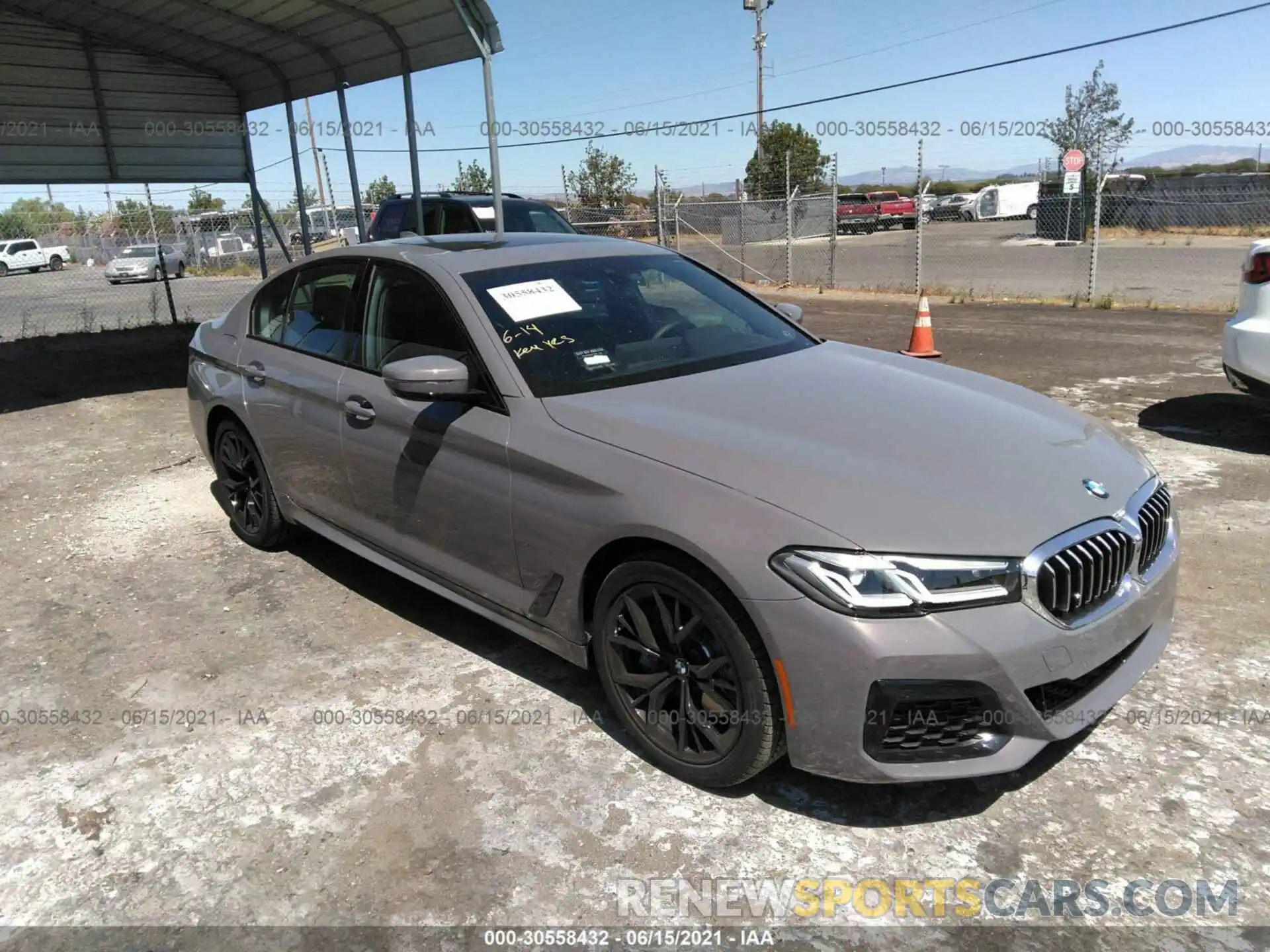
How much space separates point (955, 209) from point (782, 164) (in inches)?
665

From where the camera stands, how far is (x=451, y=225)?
1266 cm

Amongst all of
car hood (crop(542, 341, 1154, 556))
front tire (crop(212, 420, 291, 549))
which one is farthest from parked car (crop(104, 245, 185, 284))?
car hood (crop(542, 341, 1154, 556))

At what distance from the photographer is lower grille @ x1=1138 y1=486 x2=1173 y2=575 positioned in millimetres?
2838

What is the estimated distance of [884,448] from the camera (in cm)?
283

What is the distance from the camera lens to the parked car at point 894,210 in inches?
1628

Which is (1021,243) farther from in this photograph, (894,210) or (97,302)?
(97,302)

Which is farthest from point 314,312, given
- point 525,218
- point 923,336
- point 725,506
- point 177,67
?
point 177,67

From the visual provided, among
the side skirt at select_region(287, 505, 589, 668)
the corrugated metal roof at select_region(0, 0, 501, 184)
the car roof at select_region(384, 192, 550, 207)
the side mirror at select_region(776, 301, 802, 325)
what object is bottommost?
the side skirt at select_region(287, 505, 589, 668)

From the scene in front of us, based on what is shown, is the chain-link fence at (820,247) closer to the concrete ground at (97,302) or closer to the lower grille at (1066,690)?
the concrete ground at (97,302)

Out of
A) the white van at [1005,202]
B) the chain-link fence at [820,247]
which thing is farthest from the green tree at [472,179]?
the white van at [1005,202]

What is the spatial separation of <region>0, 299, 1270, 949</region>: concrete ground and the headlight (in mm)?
352

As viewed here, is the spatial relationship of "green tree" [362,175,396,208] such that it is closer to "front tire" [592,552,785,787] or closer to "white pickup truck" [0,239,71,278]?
"white pickup truck" [0,239,71,278]

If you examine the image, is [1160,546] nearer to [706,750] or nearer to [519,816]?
[706,750]

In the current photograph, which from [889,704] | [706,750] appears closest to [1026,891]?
[889,704]
